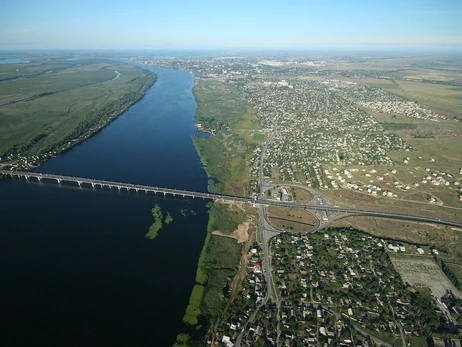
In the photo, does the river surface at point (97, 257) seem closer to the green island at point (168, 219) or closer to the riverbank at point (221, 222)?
the green island at point (168, 219)

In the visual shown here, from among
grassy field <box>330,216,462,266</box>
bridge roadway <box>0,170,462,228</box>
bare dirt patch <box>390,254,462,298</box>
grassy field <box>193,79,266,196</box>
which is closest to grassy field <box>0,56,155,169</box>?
bridge roadway <box>0,170,462,228</box>

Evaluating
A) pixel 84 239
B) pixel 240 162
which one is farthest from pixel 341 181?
pixel 84 239

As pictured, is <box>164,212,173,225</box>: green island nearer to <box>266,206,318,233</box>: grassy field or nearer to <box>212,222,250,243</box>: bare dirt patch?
<box>212,222,250,243</box>: bare dirt patch

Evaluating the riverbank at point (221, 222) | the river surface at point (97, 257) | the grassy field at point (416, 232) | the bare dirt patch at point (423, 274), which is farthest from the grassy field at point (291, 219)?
the bare dirt patch at point (423, 274)

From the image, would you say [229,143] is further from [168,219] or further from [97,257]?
[97,257]

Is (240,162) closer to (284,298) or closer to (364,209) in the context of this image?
(364,209)
